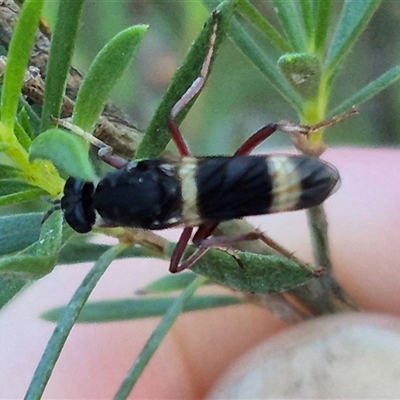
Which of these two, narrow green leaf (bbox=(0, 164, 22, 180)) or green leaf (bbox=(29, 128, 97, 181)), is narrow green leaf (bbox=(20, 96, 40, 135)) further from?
green leaf (bbox=(29, 128, 97, 181))

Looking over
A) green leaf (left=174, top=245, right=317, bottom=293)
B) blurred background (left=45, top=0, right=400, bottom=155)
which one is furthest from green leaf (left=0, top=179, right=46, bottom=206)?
blurred background (left=45, top=0, right=400, bottom=155)

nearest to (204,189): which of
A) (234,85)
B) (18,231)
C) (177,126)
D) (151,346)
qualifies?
(177,126)

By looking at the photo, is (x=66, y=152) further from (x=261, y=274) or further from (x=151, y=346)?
(x=151, y=346)

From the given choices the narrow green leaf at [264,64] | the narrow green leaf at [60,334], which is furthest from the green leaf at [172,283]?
the narrow green leaf at [264,64]

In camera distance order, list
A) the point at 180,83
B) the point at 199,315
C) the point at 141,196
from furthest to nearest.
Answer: the point at 199,315 → the point at 141,196 → the point at 180,83

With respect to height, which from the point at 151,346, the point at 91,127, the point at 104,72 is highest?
the point at 104,72

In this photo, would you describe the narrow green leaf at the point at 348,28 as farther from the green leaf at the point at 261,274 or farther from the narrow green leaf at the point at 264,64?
the green leaf at the point at 261,274

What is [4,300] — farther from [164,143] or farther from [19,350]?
[19,350]
